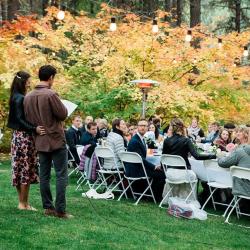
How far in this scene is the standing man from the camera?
6.32 metres

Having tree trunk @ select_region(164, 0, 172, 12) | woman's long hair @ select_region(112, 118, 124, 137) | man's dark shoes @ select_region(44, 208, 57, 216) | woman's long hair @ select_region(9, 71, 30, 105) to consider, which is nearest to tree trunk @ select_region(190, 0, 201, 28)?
tree trunk @ select_region(164, 0, 172, 12)

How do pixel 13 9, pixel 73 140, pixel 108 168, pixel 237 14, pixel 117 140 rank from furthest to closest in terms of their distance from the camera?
1. pixel 237 14
2. pixel 13 9
3. pixel 73 140
4. pixel 117 140
5. pixel 108 168

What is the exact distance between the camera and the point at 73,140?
1097cm

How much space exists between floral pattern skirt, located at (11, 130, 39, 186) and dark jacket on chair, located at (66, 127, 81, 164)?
12.6ft

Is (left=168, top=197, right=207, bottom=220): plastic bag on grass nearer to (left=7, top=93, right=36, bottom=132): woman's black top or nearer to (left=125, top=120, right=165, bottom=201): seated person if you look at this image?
(left=125, top=120, right=165, bottom=201): seated person

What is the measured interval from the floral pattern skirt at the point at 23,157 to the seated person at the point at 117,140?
2.31 meters

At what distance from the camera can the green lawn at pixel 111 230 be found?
18.1 ft

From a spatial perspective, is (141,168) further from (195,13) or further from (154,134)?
(195,13)

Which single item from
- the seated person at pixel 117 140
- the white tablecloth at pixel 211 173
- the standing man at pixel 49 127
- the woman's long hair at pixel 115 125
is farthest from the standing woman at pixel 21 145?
the white tablecloth at pixel 211 173

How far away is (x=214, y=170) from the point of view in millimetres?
7902

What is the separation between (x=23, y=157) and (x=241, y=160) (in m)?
2.87

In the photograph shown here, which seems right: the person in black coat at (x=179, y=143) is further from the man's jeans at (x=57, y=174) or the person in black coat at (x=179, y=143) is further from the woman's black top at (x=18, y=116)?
the woman's black top at (x=18, y=116)

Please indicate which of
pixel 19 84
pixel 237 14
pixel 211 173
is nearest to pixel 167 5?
pixel 237 14

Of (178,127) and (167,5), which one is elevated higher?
(167,5)
